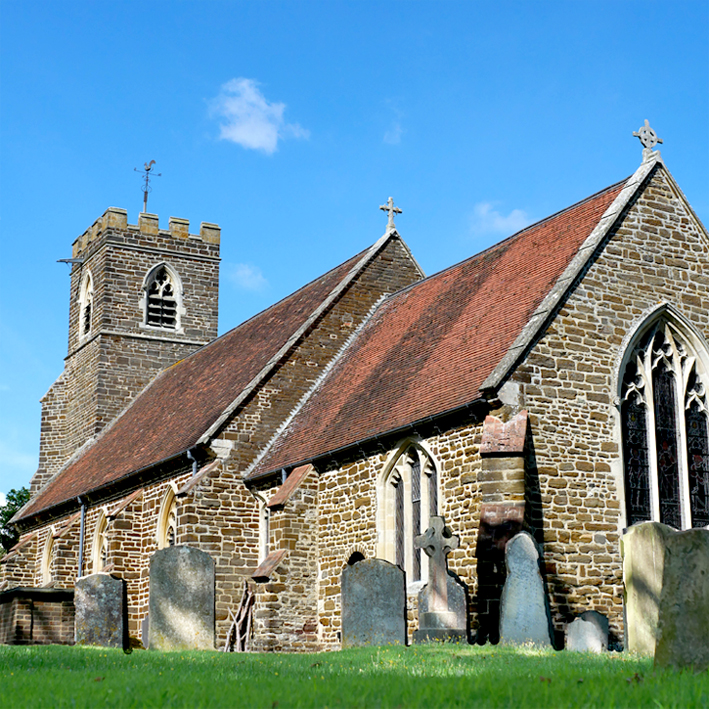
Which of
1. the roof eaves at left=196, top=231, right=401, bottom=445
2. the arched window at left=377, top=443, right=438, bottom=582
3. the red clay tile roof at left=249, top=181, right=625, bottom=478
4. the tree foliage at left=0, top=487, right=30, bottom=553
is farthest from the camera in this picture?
the tree foliage at left=0, top=487, right=30, bottom=553

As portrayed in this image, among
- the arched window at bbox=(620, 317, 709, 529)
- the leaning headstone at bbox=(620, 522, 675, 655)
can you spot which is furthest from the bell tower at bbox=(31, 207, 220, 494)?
the leaning headstone at bbox=(620, 522, 675, 655)

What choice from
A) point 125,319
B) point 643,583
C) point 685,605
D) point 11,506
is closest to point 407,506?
point 643,583

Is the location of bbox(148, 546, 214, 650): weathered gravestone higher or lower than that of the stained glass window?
lower

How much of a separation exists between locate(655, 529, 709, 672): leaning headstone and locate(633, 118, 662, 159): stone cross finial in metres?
11.6

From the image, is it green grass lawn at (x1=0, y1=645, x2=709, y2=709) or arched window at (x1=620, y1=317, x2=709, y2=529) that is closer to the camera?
green grass lawn at (x1=0, y1=645, x2=709, y2=709)

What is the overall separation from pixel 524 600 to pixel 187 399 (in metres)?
16.3

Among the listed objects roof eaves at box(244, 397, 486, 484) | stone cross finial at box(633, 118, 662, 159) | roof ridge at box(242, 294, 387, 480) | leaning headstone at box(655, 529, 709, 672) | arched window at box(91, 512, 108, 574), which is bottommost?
leaning headstone at box(655, 529, 709, 672)

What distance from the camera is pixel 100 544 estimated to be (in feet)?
87.4

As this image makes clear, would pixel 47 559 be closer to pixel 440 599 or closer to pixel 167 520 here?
pixel 167 520

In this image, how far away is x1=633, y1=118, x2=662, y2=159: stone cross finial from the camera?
18453 mm

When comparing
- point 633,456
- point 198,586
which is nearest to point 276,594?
point 198,586

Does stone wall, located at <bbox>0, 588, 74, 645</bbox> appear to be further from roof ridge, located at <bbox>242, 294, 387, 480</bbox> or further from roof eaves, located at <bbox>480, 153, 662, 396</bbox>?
roof eaves, located at <bbox>480, 153, 662, 396</bbox>

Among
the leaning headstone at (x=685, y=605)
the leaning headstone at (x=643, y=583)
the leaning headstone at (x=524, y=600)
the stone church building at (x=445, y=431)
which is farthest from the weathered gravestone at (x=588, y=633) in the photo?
the leaning headstone at (x=685, y=605)

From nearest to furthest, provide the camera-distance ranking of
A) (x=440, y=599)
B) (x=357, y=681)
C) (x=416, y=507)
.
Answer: (x=357, y=681) < (x=440, y=599) < (x=416, y=507)
